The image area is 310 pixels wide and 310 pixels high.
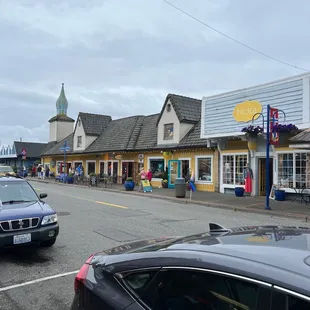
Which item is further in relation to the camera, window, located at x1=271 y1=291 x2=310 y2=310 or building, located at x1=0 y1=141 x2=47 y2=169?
building, located at x1=0 y1=141 x2=47 y2=169

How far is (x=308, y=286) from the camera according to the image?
1.62 metres

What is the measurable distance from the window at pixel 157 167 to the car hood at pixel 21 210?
19.2m

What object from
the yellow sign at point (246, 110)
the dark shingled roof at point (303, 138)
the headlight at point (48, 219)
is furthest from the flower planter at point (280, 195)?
the headlight at point (48, 219)

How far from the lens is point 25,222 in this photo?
21.2 feet

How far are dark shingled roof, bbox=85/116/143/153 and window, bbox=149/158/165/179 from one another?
10.2ft

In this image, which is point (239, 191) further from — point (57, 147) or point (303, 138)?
point (57, 147)

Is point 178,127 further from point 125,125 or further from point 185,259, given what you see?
point 185,259

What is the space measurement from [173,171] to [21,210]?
19125mm

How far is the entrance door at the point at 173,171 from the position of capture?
25.0 m

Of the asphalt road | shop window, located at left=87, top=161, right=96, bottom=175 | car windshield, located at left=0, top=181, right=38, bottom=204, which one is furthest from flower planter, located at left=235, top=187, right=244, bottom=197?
shop window, located at left=87, top=161, right=96, bottom=175

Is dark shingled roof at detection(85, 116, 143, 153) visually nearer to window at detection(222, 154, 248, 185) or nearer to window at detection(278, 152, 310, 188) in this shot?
window at detection(222, 154, 248, 185)

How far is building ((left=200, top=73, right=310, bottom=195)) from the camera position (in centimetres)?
1647

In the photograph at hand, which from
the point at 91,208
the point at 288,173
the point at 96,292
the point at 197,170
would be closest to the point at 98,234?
the point at 91,208

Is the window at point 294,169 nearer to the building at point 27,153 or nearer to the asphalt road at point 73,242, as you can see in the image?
the asphalt road at point 73,242
